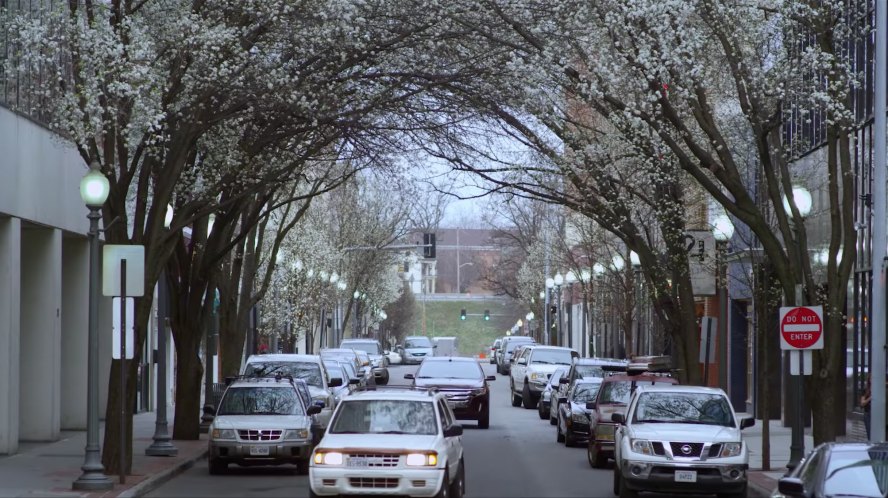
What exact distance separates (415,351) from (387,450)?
71.4m

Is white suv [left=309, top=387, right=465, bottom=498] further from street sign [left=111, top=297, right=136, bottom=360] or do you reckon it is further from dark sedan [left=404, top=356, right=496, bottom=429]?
dark sedan [left=404, top=356, right=496, bottom=429]

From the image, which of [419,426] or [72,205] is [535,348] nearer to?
[72,205]

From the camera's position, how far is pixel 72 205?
93.7 ft

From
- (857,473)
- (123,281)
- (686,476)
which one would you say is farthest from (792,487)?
(123,281)

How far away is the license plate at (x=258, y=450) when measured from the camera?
21.4m

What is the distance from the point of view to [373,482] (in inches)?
592

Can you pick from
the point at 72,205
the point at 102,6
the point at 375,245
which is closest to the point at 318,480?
the point at 102,6

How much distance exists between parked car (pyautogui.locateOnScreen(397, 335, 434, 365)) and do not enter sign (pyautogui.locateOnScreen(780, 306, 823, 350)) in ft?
208

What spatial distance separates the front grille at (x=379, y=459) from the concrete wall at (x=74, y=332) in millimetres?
17098

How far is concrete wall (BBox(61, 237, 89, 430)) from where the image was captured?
3069cm

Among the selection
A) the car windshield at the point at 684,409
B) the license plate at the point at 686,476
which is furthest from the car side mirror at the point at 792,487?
the car windshield at the point at 684,409

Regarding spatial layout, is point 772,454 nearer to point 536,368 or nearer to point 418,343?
point 536,368

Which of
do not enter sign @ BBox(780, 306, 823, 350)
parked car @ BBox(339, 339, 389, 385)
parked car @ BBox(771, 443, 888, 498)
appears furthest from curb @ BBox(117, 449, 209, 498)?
parked car @ BBox(339, 339, 389, 385)

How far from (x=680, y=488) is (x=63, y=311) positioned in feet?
59.4
